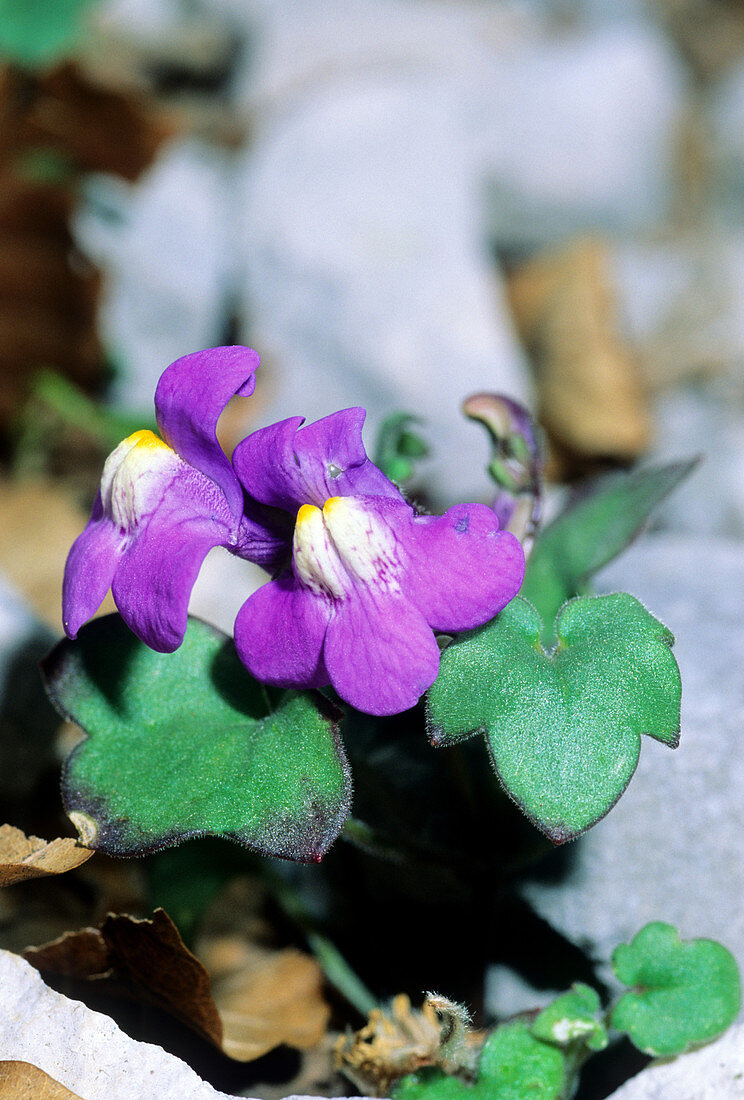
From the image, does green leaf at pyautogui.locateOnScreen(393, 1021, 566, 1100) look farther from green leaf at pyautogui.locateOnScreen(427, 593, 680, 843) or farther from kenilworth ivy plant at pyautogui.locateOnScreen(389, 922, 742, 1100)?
green leaf at pyautogui.locateOnScreen(427, 593, 680, 843)

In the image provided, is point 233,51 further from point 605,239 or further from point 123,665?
point 123,665

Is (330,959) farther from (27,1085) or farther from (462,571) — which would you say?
(462,571)

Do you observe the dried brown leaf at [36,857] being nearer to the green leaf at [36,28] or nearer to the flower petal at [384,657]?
the flower petal at [384,657]

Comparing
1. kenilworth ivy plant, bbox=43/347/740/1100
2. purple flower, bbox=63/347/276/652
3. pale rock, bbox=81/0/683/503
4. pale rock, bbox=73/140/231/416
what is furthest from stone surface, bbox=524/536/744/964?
pale rock, bbox=73/140/231/416

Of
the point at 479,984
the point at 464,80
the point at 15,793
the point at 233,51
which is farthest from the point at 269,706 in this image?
the point at 233,51

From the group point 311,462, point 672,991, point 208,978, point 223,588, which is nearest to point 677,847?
point 672,991

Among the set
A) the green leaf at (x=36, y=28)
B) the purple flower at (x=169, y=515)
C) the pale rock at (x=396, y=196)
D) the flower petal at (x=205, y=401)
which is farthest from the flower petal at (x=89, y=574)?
the green leaf at (x=36, y=28)
